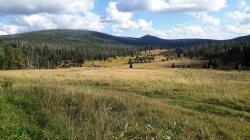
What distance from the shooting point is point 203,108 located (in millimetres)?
14844

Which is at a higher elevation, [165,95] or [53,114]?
[53,114]

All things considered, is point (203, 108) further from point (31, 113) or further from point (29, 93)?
point (31, 113)

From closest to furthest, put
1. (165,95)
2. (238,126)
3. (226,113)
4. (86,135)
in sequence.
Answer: (86,135), (238,126), (226,113), (165,95)

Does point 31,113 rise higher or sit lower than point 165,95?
higher

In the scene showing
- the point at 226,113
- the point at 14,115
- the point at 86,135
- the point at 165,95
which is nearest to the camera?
the point at 86,135

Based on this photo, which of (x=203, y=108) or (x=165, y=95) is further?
(x=165, y=95)

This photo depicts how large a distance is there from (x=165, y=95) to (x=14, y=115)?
13230 mm

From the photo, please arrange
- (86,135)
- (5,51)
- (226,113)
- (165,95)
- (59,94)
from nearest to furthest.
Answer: (86,135) → (59,94) → (226,113) → (165,95) → (5,51)

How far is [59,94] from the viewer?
11.2 metres

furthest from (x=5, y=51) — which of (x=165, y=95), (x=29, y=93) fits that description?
(x=29, y=93)

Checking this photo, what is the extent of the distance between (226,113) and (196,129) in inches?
218

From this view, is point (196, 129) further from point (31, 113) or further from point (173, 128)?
point (31, 113)

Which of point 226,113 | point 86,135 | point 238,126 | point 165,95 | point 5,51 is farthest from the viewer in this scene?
point 5,51

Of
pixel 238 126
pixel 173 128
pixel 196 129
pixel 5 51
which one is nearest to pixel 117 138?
pixel 173 128
